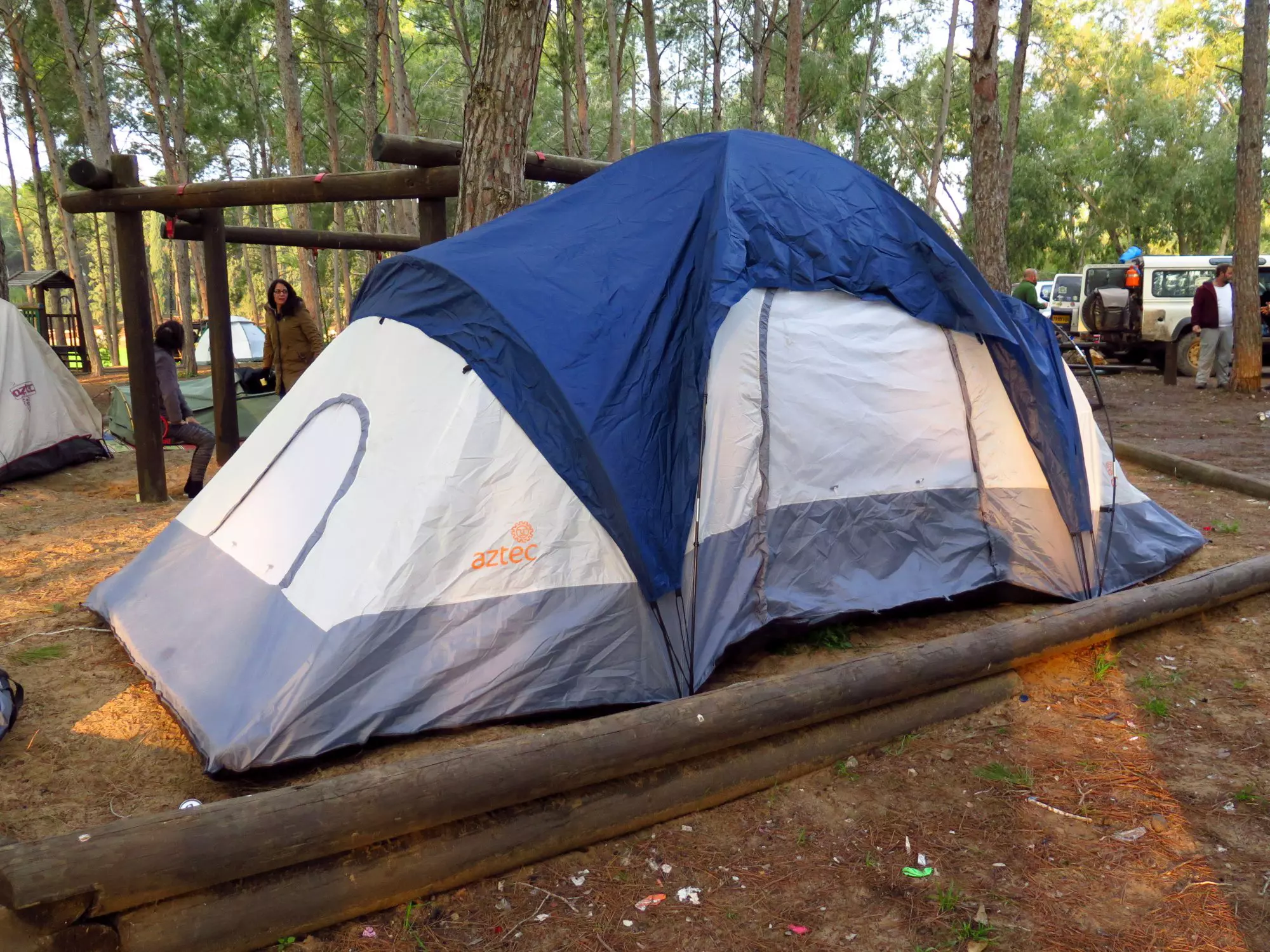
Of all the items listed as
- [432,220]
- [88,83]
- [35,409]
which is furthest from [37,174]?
[432,220]

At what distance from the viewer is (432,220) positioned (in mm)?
5762

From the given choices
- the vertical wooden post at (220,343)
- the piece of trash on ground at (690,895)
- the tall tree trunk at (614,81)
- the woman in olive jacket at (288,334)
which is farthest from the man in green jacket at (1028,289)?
the piece of trash on ground at (690,895)

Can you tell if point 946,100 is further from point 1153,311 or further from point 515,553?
point 515,553

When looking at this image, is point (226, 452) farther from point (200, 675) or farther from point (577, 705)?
point (577, 705)

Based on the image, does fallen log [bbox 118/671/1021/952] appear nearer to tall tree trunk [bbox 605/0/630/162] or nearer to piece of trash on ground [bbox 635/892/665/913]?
piece of trash on ground [bbox 635/892/665/913]

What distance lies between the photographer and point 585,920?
102 inches

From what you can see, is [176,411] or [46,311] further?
[46,311]

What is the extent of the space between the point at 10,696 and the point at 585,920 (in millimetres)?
2529

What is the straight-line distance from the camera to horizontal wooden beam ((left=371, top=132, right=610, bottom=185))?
526cm

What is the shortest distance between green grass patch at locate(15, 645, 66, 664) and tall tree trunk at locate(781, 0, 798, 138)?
13700mm

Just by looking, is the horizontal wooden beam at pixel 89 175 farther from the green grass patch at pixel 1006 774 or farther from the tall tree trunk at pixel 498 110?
the green grass patch at pixel 1006 774

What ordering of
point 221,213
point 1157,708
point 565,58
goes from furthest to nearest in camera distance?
1. point 565,58
2. point 221,213
3. point 1157,708

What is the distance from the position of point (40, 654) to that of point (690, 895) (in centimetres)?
335

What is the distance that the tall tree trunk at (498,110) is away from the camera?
531cm
